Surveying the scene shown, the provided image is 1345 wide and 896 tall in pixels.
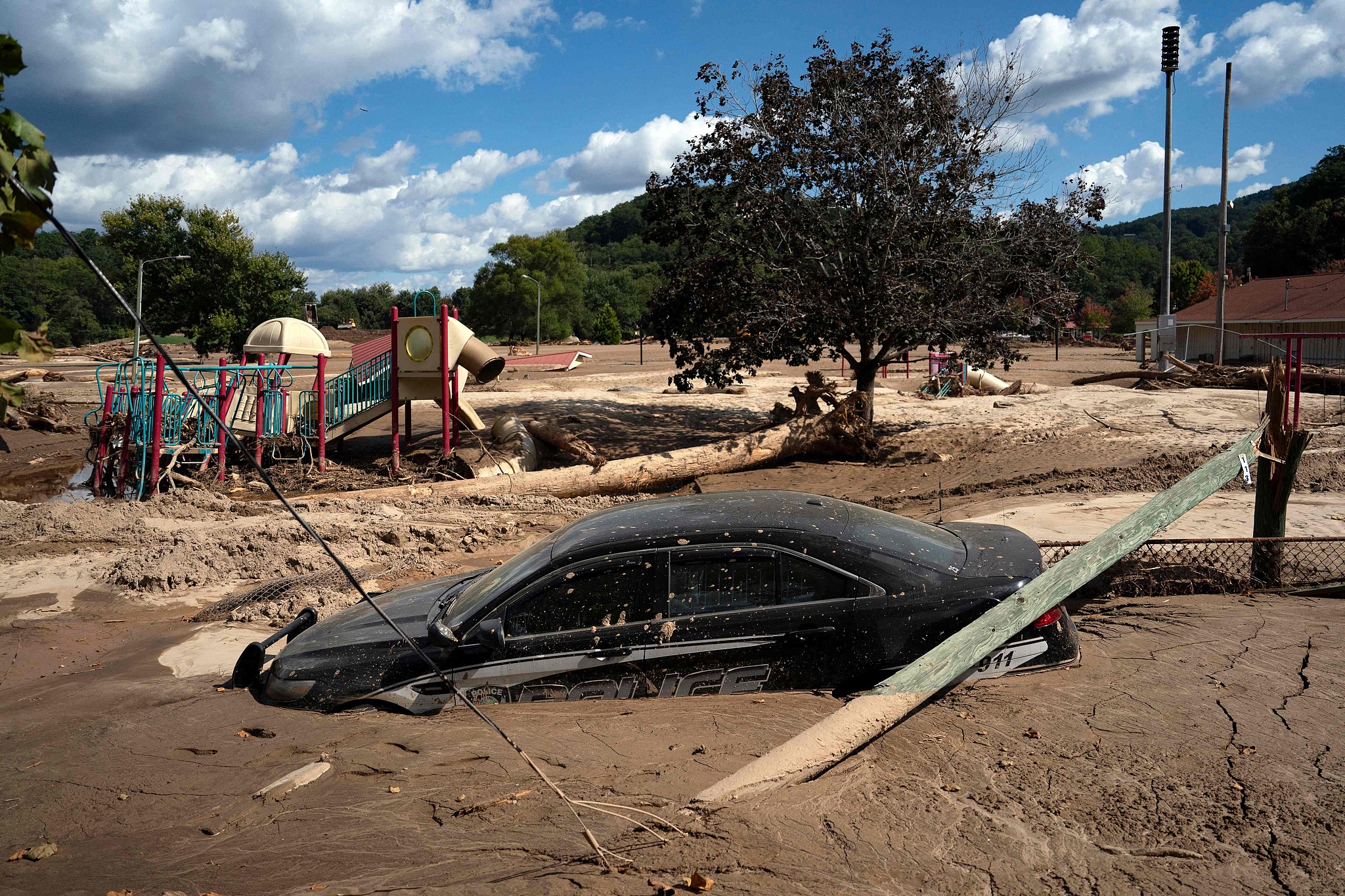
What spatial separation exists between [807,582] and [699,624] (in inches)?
25.1

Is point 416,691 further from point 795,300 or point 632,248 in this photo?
point 632,248

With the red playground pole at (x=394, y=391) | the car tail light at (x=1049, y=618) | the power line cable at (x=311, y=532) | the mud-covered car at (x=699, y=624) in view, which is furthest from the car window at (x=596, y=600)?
the red playground pole at (x=394, y=391)

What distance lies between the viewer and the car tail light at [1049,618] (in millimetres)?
4910

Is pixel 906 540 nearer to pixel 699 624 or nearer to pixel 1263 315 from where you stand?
pixel 699 624

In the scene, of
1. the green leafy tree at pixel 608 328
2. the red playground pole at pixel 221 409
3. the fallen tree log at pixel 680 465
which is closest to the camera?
the fallen tree log at pixel 680 465

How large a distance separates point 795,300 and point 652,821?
1287 centimetres

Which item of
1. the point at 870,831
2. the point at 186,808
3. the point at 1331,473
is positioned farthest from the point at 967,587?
the point at 1331,473

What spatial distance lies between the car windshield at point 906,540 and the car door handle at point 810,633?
53cm

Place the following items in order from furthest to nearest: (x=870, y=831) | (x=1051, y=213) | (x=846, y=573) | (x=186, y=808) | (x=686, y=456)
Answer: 1. (x=1051, y=213)
2. (x=686, y=456)
3. (x=846, y=573)
4. (x=186, y=808)
5. (x=870, y=831)

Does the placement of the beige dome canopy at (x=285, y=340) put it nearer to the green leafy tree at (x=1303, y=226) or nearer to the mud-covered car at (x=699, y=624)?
the mud-covered car at (x=699, y=624)

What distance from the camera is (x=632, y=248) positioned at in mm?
142375

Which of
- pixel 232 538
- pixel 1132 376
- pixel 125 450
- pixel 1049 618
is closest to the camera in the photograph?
pixel 1049 618

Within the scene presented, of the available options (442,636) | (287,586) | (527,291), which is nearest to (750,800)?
(442,636)

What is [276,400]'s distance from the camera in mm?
15734
